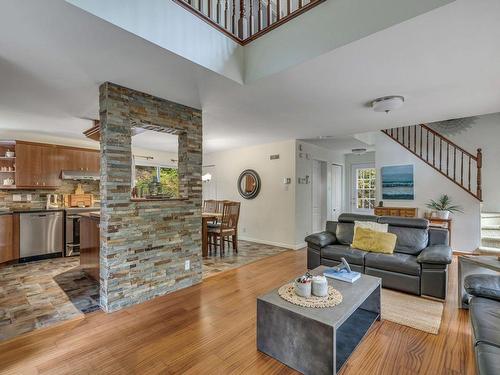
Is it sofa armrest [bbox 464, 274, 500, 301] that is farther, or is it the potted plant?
the potted plant

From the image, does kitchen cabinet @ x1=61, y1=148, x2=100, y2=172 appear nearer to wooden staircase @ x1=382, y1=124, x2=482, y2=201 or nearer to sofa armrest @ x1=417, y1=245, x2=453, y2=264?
sofa armrest @ x1=417, y1=245, x2=453, y2=264

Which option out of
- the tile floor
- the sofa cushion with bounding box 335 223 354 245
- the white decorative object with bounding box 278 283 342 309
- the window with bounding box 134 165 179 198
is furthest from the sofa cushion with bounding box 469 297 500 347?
the window with bounding box 134 165 179 198

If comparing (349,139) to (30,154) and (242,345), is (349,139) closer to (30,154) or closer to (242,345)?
(242,345)

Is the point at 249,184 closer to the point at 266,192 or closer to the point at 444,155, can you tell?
the point at 266,192

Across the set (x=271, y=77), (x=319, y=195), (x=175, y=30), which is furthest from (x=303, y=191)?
(x=175, y=30)

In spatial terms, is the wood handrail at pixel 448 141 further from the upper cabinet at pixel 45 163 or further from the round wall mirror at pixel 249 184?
the upper cabinet at pixel 45 163

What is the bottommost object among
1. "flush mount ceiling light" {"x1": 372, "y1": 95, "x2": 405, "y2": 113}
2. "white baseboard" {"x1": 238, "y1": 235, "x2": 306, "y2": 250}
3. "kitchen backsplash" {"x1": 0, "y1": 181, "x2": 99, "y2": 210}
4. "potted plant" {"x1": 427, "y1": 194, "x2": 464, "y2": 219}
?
"white baseboard" {"x1": 238, "y1": 235, "x2": 306, "y2": 250}

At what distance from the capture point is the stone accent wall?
2.73 meters

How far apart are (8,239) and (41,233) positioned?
17.8 inches

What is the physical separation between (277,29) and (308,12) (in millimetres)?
320

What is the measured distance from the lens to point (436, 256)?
2979 mm

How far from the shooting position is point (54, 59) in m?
2.23

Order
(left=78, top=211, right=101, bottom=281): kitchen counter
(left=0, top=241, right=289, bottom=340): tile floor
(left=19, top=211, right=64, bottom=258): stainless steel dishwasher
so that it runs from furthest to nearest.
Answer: (left=19, top=211, right=64, bottom=258): stainless steel dishwasher < (left=78, top=211, right=101, bottom=281): kitchen counter < (left=0, top=241, right=289, bottom=340): tile floor

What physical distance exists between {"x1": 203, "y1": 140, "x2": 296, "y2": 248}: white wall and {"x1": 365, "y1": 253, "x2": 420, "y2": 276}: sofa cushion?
2.24 meters
